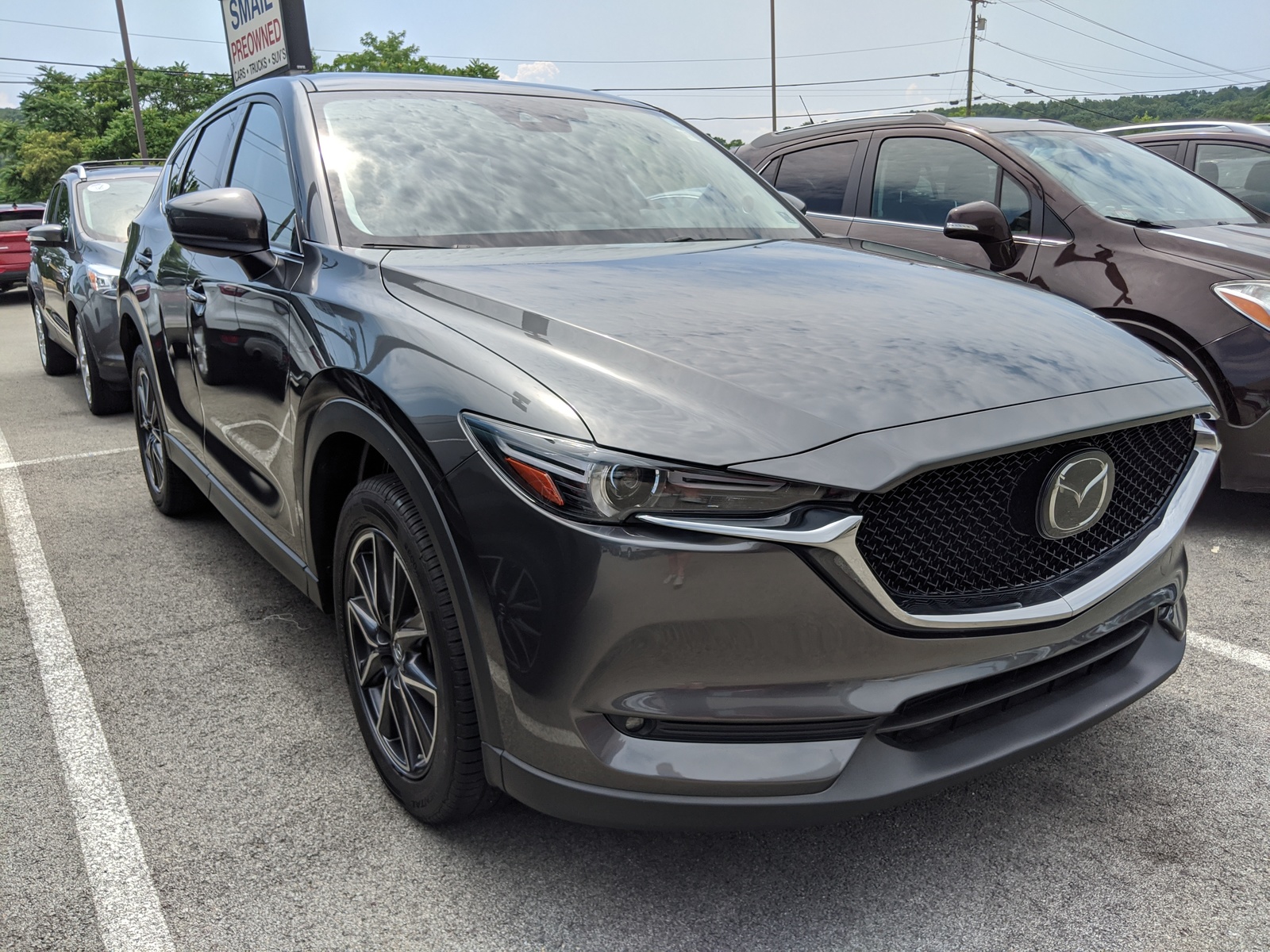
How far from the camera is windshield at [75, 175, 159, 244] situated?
7.41m

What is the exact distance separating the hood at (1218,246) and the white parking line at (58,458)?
5.57 metres

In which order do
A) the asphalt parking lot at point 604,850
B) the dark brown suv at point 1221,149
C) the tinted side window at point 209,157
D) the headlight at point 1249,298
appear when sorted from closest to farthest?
the asphalt parking lot at point 604,850 < the tinted side window at point 209,157 < the headlight at point 1249,298 < the dark brown suv at point 1221,149

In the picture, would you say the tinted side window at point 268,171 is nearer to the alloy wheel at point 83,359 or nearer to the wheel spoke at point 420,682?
the wheel spoke at point 420,682

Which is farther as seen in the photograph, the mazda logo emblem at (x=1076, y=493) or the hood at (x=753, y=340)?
the mazda logo emblem at (x=1076, y=493)

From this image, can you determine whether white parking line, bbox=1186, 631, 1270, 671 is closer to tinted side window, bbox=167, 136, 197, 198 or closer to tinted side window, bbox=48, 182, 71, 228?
tinted side window, bbox=167, 136, 197, 198

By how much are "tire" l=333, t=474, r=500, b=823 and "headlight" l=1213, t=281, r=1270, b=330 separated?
3583 mm

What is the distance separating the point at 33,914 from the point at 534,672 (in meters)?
1.21

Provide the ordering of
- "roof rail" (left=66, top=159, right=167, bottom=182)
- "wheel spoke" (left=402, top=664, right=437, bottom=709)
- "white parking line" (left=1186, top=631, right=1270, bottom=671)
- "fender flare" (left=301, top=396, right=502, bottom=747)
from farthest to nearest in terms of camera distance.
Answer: "roof rail" (left=66, top=159, right=167, bottom=182) → "white parking line" (left=1186, top=631, right=1270, bottom=671) → "wheel spoke" (left=402, top=664, right=437, bottom=709) → "fender flare" (left=301, top=396, right=502, bottom=747)

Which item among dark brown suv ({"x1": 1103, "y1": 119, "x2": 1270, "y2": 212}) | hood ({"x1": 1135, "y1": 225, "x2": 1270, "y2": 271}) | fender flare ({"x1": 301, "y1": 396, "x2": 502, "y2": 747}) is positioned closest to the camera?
fender flare ({"x1": 301, "y1": 396, "x2": 502, "y2": 747})

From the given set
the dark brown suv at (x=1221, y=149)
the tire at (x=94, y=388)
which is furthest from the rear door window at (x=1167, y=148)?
the tire at (x=94, y=388)

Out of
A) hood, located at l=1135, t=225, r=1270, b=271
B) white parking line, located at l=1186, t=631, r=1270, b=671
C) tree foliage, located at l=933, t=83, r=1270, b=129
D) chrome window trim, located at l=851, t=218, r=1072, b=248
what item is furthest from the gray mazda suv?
tree foliage, located at l=933, t=83, r=1270, b=129

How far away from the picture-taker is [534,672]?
5.94 ft

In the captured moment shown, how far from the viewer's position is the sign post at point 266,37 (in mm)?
12445

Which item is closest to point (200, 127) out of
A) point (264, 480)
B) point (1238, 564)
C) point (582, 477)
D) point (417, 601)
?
point (264, 480)
